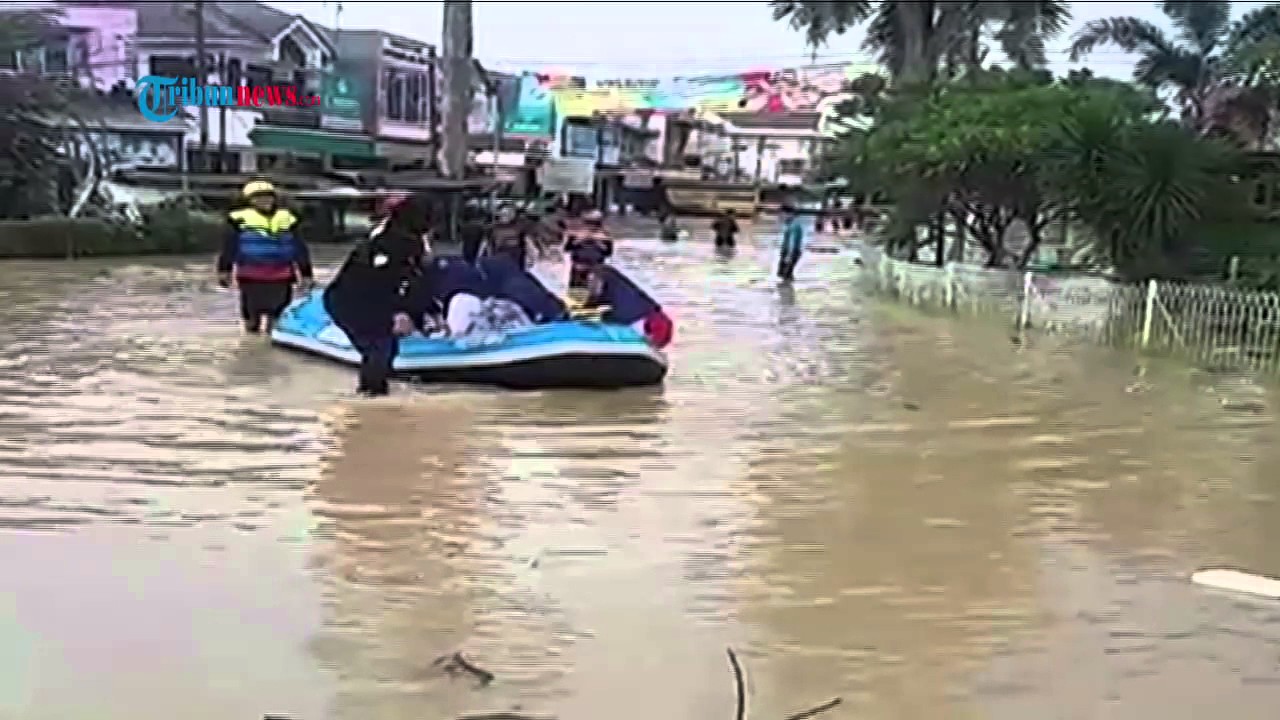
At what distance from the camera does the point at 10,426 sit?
10.2 meters

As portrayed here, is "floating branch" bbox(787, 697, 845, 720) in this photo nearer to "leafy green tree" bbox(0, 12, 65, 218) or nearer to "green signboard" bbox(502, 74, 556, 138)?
"leafy green tree" bbox(0, 12, 65, 218)

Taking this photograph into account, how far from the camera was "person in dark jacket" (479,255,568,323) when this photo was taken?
1248 centimetres

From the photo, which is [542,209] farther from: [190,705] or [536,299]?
[190,705]

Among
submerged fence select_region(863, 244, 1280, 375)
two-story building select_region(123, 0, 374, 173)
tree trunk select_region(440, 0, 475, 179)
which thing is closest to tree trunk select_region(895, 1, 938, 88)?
tree trunk select_region(440, 0, 475, 179)

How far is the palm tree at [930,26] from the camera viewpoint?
3272 cm

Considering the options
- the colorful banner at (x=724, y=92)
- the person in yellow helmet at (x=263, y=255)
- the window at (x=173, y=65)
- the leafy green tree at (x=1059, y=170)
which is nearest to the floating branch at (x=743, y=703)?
the person in yellow helmet at (x=263, y=255)

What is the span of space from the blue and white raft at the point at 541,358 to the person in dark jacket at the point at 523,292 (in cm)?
23

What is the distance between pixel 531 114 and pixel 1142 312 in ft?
165

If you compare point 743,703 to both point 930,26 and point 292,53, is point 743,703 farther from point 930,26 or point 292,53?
point 292,53

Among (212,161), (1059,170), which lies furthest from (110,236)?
(1059,170)

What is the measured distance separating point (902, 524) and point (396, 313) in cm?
476

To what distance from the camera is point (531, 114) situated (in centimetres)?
6569

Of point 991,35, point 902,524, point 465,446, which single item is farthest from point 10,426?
point 991,35

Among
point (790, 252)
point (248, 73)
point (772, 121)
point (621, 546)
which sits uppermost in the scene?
point (248, 73)
